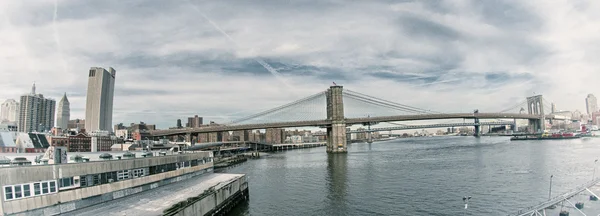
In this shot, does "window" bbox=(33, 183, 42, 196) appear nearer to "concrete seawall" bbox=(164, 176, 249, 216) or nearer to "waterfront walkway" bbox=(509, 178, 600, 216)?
"concrete seawall" bbox=(164, 176, 249, 216)

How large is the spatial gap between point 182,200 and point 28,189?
34.8 ft

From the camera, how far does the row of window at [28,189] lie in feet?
69.3

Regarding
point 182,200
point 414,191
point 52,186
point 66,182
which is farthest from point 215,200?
point 414,191

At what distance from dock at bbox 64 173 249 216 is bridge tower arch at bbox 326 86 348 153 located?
308 feet

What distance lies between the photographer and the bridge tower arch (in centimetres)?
13604

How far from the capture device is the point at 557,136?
650 feet

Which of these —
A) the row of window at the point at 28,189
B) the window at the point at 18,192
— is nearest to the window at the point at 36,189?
the row of window at the point at 28,189

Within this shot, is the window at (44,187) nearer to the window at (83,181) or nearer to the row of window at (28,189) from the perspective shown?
the row of window at (28,189)

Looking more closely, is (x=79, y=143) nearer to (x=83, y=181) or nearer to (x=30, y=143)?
(x=30, y=143)

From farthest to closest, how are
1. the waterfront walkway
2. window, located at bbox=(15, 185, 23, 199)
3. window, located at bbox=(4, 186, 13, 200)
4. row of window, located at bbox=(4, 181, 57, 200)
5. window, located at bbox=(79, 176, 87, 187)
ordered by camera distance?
1. window, located at bbox=(79, 176, 87, 187)
2. window, located at bbox=(15, 185, 23, 199)
3. row of window, located at bbox=(4, 181, 57, 200)
4. window, located at bbox=(4, 186, 13, 200)
5. the waterfront walkway

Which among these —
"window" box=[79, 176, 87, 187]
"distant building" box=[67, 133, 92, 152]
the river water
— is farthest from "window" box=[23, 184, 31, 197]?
"distant building" box=[67, 133, 92, 152]

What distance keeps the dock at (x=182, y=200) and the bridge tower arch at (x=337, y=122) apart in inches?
3697

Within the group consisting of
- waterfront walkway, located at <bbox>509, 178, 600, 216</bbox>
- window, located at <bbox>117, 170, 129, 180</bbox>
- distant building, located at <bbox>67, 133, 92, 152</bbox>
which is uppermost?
distant building, located at <bbox>67, 133, 92, 152</bbox>

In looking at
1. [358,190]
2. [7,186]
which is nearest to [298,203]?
[358,190]
